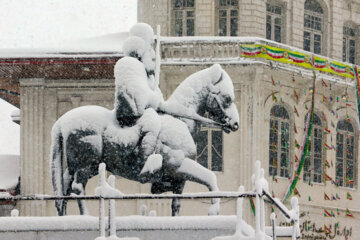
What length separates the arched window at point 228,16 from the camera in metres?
28.6

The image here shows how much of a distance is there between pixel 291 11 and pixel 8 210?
459 inches

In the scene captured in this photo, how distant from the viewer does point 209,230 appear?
987 cm

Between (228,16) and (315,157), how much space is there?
219 inches

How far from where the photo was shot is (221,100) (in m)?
11.7

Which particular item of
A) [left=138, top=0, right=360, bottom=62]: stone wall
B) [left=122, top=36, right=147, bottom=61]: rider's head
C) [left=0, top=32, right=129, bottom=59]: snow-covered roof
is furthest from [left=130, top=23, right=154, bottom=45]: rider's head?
[left=138, top=0, right=360, bottom=62]: stone wall

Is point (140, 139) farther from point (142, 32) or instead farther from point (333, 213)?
point (333, 213)

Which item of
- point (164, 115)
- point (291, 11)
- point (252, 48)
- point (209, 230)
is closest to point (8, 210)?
point (252, 48)

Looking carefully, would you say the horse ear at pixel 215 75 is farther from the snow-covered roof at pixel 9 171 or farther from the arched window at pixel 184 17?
the arched window at pixel 184 17

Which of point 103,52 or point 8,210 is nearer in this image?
point 103,52

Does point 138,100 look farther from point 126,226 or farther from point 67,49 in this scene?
point 67,49

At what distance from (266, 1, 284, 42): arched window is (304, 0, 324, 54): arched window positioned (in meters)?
1.13

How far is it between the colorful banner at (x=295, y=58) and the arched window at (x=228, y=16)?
2325mm

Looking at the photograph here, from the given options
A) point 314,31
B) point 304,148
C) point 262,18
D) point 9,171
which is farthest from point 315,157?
point 9,171

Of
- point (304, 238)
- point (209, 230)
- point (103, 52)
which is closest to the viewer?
point (209, 230)
